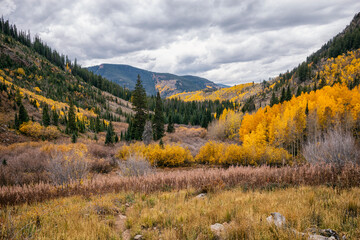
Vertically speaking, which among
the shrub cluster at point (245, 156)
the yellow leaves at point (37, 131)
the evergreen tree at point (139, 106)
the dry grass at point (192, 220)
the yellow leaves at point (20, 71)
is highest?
the yellow leaves at point (20, 71)

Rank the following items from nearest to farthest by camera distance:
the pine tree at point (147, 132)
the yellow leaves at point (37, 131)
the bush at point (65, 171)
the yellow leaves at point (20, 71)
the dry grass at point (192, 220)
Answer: the dry grass at point (192, 220) < the bush at point (65, 171) < the pine tree at point (147, 132) < the yellow leaves at point (37, 131) < the yellow leaves at point (20, 71)

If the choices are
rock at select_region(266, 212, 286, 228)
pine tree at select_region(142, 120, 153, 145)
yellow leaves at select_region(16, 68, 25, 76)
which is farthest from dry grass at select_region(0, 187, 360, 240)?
yellow leaves at select_region(16, 68, 25, 76)

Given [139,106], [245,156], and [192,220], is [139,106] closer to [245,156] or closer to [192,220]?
[245,156]

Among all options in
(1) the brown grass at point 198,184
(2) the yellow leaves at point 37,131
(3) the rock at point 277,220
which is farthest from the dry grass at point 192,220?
(2) the yellow leaves at point 37,131

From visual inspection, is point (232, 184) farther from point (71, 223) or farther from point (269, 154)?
point (269, 154)

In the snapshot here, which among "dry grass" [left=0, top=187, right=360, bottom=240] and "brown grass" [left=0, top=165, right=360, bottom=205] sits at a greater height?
"dry grass" [left=0, top=187, right=360, bottom=240]

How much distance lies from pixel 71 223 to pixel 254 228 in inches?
164

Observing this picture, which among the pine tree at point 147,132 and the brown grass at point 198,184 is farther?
the pine tree at point 147,132

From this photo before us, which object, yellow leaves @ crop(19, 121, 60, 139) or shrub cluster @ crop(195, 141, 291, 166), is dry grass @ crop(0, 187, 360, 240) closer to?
shrub cluster @ crop(195, 141, 291, 166)

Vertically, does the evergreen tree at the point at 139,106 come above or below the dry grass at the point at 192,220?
above

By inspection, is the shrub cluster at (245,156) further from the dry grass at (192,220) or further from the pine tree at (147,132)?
the dry grass at (192,220)

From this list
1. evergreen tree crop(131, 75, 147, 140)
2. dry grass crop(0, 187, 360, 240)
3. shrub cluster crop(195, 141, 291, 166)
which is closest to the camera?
dry grass crop(0, 187, 360, 240)

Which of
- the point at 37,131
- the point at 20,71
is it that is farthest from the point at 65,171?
the point at 20,71

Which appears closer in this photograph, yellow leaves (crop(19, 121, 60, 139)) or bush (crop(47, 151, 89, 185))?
bush (crop(47, 151, 89, 185))
